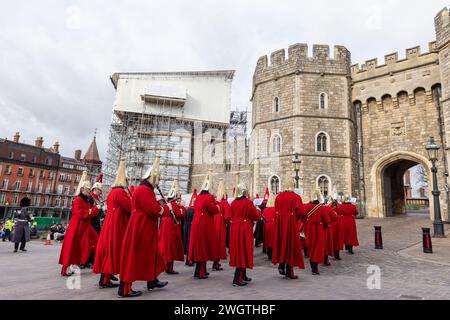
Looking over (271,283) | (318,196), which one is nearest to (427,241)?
(318,196)

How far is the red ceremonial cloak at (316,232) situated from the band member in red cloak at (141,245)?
3623 millimetres

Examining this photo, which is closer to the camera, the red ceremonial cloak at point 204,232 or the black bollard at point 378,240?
the red ceremonial cloak at point 204,232

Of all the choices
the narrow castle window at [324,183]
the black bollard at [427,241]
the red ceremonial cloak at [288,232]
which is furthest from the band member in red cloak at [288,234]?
the narrow castle window at [324,183]

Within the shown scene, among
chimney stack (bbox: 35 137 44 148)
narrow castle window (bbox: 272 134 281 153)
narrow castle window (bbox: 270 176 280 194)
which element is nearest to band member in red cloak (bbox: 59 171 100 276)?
narrow castle window (bbox: 270 176 280 194)

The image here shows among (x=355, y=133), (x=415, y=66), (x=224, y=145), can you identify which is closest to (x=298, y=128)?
(x=355, y=133)

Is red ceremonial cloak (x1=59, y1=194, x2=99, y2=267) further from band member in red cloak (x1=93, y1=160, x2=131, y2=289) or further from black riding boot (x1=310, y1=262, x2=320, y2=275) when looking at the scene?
black riding boot (x1=310, y1=262, x2=320, y2=275)

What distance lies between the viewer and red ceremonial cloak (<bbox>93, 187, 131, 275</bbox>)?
489cm

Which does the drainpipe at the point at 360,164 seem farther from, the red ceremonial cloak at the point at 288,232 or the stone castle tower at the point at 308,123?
the red ceremonial cloak at the point at 288,232

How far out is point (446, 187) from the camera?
17469mm

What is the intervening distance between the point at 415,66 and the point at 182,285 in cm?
2149

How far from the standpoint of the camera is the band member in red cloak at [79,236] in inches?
243

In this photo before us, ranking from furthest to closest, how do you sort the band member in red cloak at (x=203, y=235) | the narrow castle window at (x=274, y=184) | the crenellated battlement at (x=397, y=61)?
the narrow castle window at (x=274, y=184)
the crenellated battlement at (x=397, y=61)
the band member in red cloak at (x=203, y=235)

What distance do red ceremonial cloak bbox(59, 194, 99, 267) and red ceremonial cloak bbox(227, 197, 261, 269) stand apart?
10.3 ft
